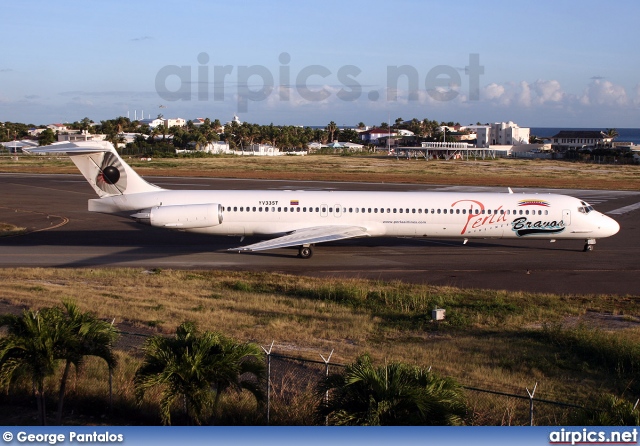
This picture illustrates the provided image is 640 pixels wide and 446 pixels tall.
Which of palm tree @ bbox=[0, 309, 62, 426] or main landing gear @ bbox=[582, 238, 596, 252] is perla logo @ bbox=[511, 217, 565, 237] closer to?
main landing gear @ bbox=[582, 238, 596, 252]

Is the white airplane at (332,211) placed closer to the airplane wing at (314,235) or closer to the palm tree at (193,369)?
the airplane wing at (314,235)

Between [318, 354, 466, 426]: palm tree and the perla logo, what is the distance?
22.6 m

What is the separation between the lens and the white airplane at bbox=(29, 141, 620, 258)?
30.0 meters

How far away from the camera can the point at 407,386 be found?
8797mm

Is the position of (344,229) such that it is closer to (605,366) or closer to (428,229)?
(428,229)

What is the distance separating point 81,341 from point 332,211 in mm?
20388

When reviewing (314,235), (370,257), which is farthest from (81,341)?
(370,257)

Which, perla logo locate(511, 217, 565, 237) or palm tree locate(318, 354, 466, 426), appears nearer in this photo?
palm tree locate(318, 354, 466, 426)

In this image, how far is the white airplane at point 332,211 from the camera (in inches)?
1180

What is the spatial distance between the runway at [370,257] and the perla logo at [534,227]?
1117 millimetres

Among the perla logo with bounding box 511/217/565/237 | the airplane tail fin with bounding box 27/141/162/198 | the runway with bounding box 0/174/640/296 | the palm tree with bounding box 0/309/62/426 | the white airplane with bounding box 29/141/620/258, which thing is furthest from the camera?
the perla logo with bounding box 511/217/565/237

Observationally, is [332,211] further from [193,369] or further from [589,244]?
[193,369]

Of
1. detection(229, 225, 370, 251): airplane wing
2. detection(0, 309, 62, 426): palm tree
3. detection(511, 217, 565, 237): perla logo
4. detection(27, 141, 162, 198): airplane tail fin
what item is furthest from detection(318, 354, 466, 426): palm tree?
detection(27, 141, 162, 198): airplane tail fin

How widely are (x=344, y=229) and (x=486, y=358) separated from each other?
1499 centimetres
